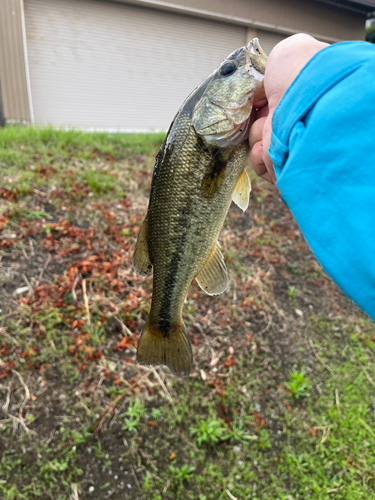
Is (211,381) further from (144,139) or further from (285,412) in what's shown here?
(144,139)

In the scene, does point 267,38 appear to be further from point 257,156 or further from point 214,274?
point 214,274

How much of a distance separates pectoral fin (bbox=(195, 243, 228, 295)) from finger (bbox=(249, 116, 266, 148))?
0.53 metres

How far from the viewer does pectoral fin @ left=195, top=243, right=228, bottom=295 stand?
1.75m

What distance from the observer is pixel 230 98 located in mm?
1460

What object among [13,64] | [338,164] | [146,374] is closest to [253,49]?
[338,164]

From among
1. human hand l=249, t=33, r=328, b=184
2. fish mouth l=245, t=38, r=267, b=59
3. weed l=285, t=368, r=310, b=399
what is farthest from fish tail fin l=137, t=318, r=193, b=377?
weed l=285, t=368, r=310, b=399

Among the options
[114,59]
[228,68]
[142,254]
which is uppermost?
[228,68]

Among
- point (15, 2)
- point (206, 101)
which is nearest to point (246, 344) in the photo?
point (206, 101)

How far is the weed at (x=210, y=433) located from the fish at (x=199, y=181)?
46.7 inches

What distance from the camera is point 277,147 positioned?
109cm

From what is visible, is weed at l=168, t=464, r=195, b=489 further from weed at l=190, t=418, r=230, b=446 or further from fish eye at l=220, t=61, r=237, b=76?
fish eye at l=220, t=61, r=237, b=76

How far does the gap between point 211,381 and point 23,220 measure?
2570mm

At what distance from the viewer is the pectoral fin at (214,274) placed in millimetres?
1746

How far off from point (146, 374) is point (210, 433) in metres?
0.68
